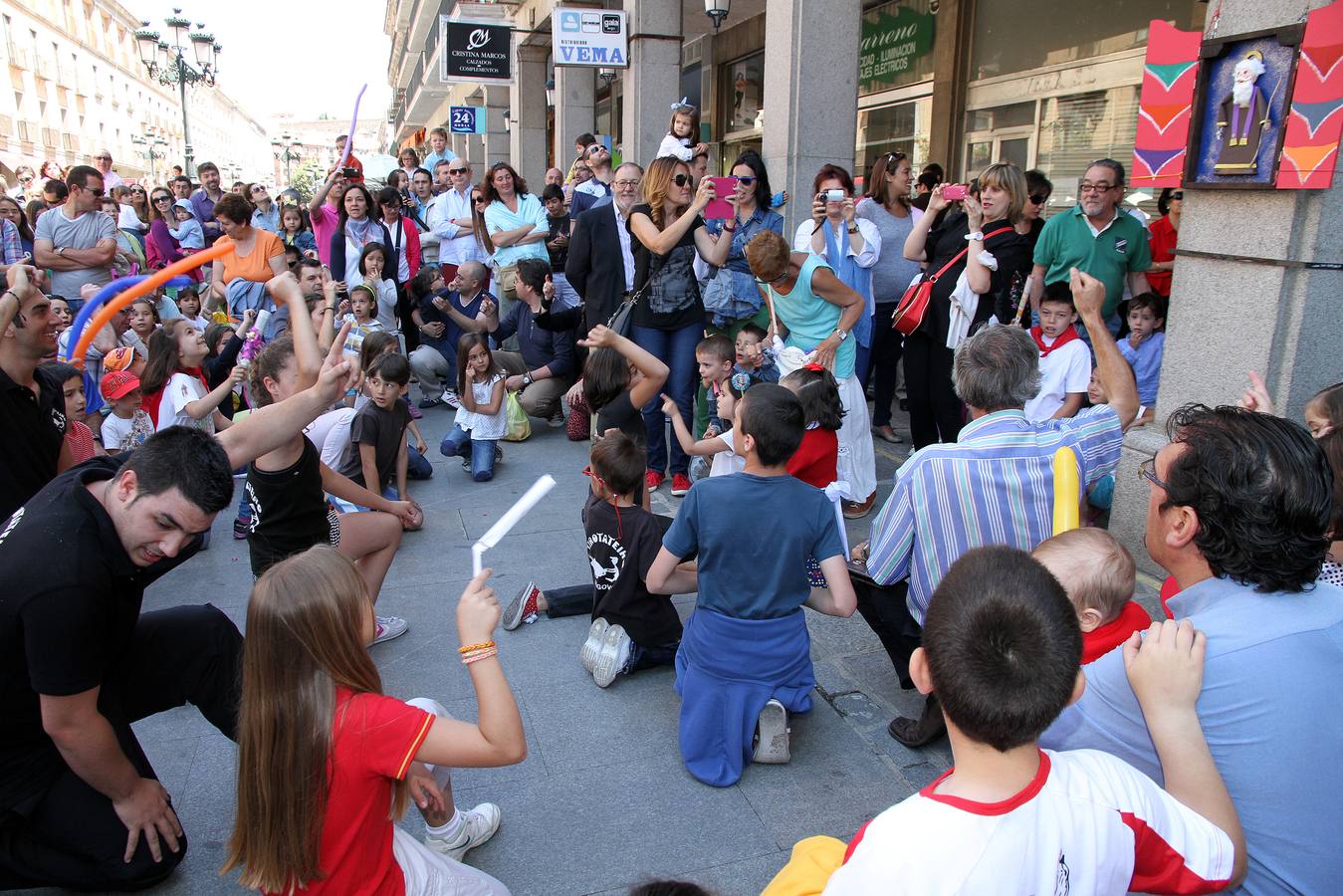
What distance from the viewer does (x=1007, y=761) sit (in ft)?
4.47

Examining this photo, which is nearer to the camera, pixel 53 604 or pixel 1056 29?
pixel 53 604

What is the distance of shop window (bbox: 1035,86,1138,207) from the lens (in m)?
8.49

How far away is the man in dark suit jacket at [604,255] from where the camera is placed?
641 centimetres

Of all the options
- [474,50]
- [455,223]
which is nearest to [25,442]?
[455,223]

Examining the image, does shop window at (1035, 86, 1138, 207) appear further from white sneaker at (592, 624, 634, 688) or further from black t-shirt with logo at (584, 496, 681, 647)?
white sneaker at (592, 624, 634, 688)

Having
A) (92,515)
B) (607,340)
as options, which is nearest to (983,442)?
(607,340)

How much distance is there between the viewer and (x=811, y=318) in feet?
17.5

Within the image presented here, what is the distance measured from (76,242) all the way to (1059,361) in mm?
7953

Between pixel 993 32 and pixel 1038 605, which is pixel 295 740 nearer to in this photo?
pixel 1038 605

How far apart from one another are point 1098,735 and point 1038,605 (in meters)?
0.68

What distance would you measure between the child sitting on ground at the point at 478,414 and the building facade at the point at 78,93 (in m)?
28.6

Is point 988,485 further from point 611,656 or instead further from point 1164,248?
point 1164,248

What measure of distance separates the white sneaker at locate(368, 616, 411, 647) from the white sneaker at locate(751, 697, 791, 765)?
1.86 metres

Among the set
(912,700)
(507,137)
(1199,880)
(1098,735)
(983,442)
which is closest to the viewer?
(1199,880)
